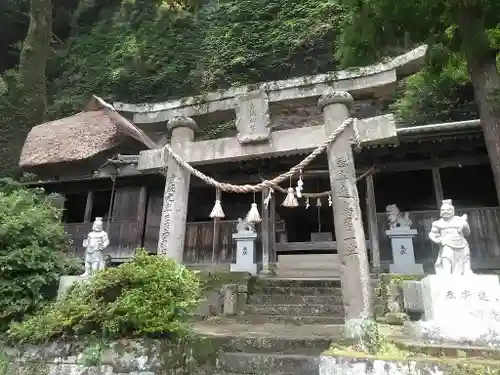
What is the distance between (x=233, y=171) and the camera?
11625 mm

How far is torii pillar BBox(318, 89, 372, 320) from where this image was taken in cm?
488

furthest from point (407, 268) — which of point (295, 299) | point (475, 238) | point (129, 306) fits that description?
point (129, 306)

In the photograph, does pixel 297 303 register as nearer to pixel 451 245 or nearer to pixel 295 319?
pixel 295 319

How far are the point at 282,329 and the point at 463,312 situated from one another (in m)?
2.94

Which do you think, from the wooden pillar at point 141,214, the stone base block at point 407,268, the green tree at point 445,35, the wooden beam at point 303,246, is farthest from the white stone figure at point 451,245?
the wooden pillar at point 141,214

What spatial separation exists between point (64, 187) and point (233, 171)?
663 cm

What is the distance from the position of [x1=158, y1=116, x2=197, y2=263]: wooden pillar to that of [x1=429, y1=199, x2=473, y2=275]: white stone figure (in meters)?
3.86

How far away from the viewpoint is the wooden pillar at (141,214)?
39.7ft

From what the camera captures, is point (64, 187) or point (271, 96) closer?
point (271, 96)

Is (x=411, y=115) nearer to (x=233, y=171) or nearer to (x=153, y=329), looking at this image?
(x=233, y=171)

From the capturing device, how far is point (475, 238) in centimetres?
946

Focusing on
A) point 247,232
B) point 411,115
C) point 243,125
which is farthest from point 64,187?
point 411,115

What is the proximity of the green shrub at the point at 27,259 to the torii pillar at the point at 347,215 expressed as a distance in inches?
186

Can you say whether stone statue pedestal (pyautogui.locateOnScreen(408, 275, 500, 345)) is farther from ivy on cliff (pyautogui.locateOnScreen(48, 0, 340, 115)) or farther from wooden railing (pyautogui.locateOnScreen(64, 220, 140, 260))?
ivy on cliff (pyautogui.locateOnScreen(48, 0, 340, 115))
